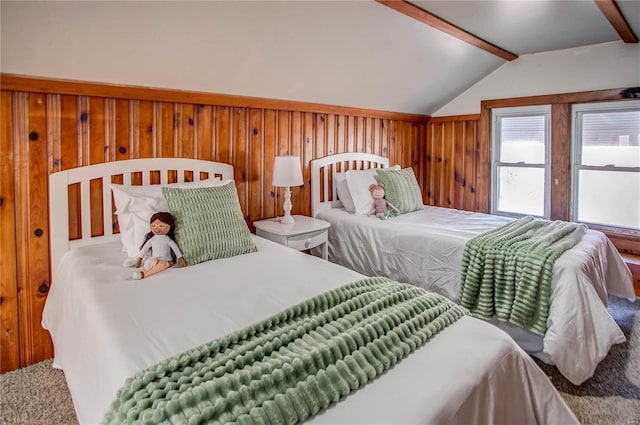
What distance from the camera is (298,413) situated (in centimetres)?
92

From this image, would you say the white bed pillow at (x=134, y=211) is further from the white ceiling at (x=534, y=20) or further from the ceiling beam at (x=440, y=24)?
the white ceiling at (x=534, y=20)

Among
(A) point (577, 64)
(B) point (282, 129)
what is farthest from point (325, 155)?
(A) point (577, 64)

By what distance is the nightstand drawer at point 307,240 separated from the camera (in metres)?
2.86

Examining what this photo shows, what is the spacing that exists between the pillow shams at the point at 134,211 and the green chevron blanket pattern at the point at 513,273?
72.4 inches

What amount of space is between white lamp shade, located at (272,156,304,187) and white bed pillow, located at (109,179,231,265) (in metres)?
1.00

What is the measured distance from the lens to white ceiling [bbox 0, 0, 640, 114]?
1.94m

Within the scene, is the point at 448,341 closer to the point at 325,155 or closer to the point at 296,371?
the point at 296,371

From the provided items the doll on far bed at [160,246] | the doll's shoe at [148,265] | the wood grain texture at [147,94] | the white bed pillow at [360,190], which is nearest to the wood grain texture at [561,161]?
the white bed pillow at [360,190]

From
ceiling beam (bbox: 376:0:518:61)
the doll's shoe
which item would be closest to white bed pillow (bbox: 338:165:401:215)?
ceiling beam (bbox: 376:0:518:61)

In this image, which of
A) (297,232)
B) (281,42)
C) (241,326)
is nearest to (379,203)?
(297,232)

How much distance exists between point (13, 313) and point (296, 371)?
6.56 ft

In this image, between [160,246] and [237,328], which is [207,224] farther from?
[237,328]

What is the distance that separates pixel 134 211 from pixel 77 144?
574mm

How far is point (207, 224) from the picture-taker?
2094mm
